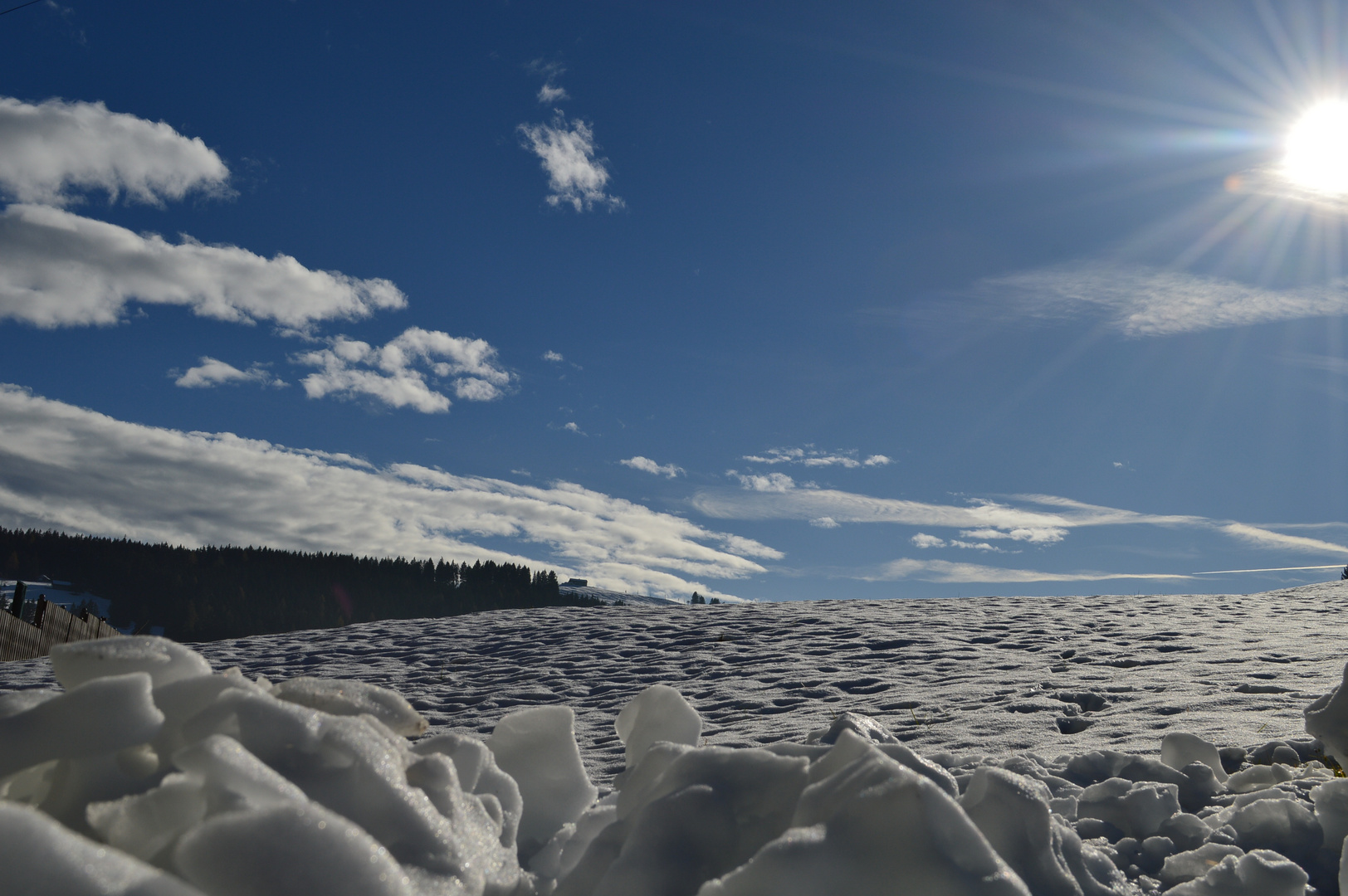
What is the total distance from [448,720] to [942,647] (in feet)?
14.6

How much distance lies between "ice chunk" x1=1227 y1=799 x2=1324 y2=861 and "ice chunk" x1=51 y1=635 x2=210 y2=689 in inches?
96.6

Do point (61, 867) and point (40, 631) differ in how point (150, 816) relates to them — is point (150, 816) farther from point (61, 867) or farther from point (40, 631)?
point (40, 631)

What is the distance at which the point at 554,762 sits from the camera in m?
1.97

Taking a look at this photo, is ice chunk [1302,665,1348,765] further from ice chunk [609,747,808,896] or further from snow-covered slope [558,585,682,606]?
snow-covered slope [558,585,682,606]

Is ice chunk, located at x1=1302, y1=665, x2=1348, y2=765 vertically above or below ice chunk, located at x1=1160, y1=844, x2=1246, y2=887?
above

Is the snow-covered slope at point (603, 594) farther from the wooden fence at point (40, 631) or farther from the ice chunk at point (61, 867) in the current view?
the ice chunk at point (61, 867)

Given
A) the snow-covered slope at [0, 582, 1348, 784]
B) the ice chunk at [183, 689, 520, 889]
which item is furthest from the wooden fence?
the ice chunk at [183, 689, 520, 889]

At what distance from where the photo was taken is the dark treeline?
2958 cm

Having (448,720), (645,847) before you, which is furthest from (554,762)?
(448,720)

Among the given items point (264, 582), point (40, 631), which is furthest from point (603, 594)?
point (40, 631)

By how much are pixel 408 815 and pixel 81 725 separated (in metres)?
0.47

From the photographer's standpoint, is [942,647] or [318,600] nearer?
[942,647]

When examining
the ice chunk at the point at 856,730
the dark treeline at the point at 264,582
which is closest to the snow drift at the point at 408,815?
the ice chunk at the point at 856,730

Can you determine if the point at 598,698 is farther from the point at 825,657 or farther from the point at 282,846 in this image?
the point at 282,846
